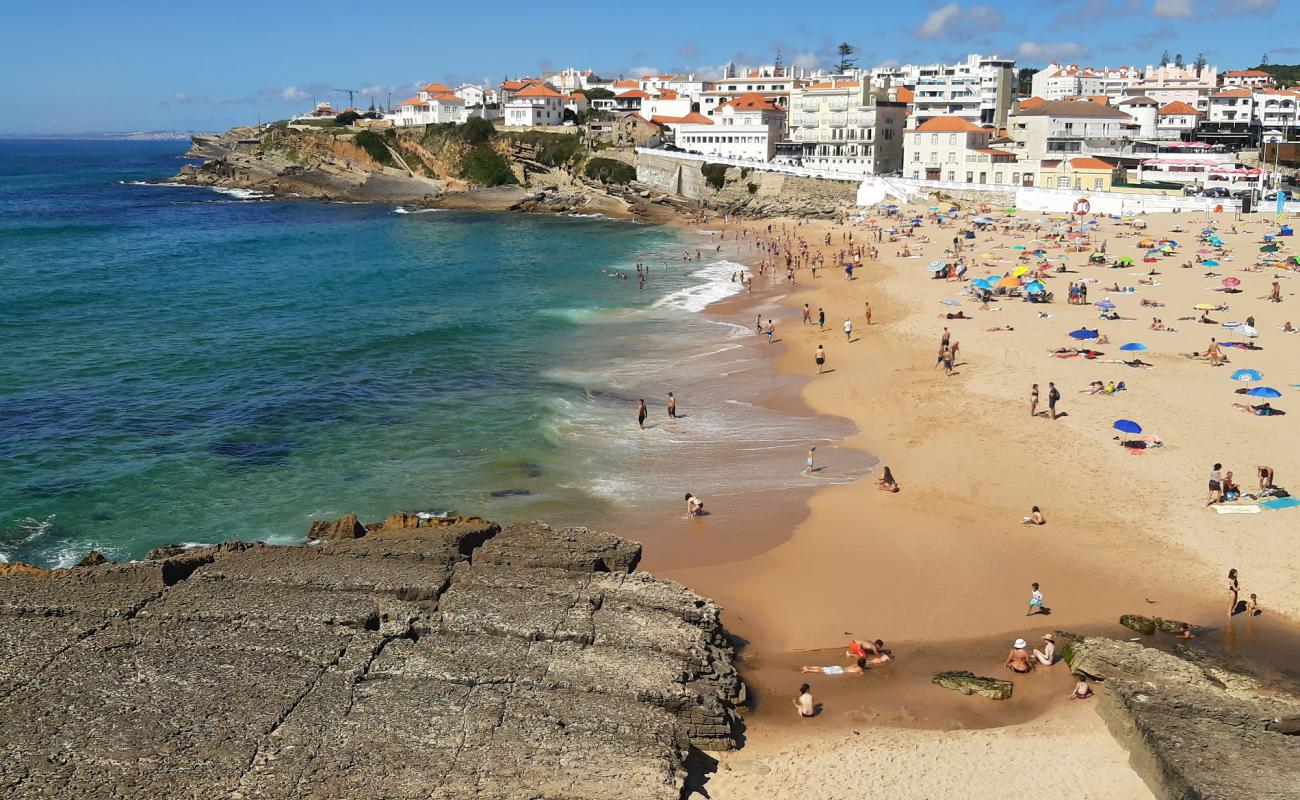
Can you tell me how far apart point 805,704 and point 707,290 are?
113 ft

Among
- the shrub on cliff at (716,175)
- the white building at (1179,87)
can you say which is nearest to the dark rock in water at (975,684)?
the shrub on cliff at (716,175)

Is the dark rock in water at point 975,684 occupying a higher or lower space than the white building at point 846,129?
lower

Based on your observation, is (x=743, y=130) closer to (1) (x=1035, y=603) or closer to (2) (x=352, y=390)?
(2) (x=352, y=390)

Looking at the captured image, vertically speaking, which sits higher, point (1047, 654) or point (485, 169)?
point (485, 169)

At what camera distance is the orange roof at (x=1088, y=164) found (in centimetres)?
6412

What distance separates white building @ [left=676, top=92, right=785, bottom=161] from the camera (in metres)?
85.3

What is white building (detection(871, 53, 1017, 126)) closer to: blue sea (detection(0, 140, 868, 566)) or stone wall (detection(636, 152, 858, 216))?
stone wall (detection(636, 152, 858, 216))

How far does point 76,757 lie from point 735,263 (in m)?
47.2

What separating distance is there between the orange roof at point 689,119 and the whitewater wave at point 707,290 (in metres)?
→ 40.6

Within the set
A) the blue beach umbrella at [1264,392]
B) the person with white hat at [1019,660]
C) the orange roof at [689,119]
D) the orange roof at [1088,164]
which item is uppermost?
the orange roof at [689,119]

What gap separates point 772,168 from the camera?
254 ft

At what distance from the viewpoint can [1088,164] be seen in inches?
2530

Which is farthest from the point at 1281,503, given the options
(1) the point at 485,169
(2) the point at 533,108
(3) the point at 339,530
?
(2) the point at 533,108

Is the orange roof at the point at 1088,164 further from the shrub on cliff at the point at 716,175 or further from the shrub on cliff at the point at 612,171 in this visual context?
the shrub on cliff at the point at 612,171
